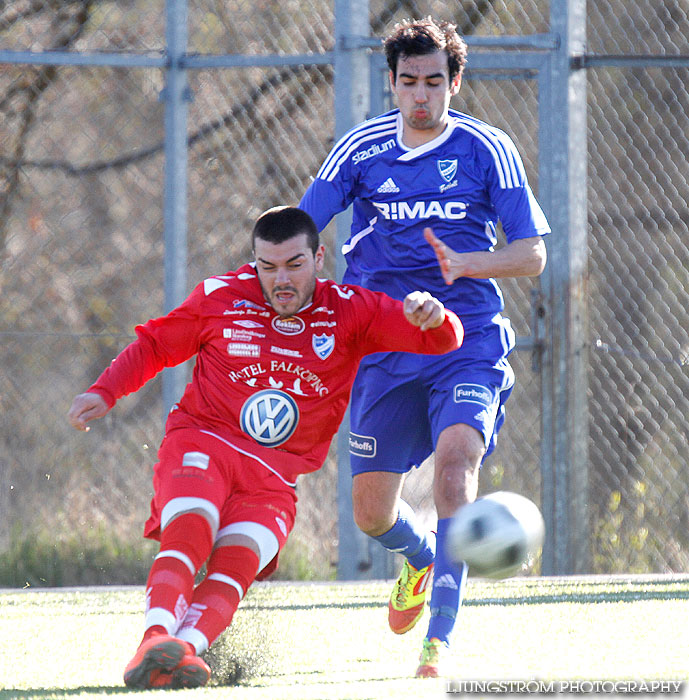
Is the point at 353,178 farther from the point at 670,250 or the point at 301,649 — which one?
the point at 670,250

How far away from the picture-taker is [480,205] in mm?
4480

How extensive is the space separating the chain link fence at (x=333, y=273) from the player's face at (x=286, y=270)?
8.94 ft

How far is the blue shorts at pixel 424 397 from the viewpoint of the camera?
4.32 meters

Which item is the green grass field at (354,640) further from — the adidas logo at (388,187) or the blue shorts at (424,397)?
the adidas logo at (388,187)

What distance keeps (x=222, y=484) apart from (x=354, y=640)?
118cm

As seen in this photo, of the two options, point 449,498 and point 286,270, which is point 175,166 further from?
point 449,498

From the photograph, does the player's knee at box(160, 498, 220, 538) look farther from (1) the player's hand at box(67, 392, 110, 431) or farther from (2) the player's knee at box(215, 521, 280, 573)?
(1) the player's hand at box(67, 392, 110, 431)

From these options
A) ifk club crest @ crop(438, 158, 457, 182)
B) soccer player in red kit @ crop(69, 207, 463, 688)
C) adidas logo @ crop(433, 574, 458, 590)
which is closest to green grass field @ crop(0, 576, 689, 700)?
adidas logo @ crop(433, 574, 458, 590)

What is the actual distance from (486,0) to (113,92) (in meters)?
3.14

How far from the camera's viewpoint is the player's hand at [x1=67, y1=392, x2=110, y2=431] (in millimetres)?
3959

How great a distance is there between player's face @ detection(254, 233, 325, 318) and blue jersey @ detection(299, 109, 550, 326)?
0.39m

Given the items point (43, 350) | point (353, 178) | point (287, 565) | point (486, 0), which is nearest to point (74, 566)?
point (287, 565)

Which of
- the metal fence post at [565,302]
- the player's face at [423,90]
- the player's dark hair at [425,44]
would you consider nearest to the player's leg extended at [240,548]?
the player's face at [423,90]

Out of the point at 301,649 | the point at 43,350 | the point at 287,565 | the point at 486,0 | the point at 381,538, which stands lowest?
the point at 301,649
